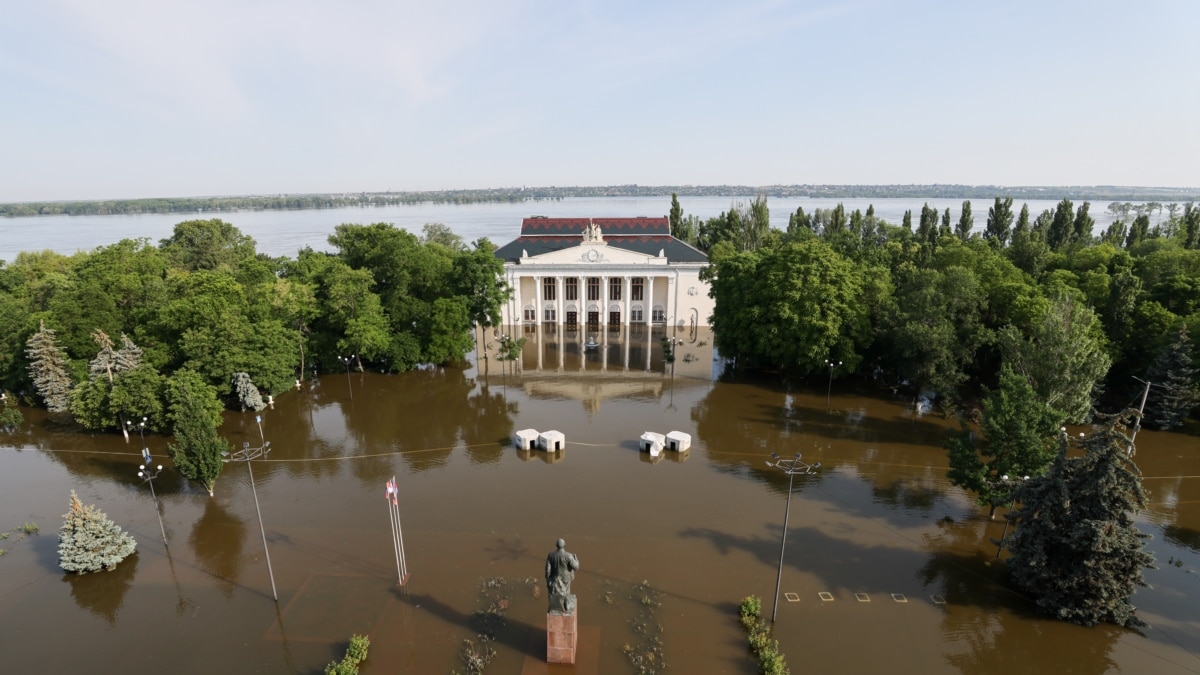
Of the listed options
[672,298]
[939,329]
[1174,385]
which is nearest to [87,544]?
[939,329]

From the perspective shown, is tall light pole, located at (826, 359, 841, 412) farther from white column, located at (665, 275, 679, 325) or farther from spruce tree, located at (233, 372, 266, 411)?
spruce tree, located at (233, 372, 266, 411)

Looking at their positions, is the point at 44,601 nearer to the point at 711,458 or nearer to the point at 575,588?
the point at 575,588

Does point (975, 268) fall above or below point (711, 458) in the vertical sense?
above

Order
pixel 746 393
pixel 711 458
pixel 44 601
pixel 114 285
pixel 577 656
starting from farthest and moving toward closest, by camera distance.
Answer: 1. pixel 746 393
2. pixel 114 285
3. pixel 711 458
4. pixel 44 601
5. pixel 577 656

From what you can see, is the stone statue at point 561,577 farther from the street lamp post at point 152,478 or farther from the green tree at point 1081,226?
the green tree at point 1081,226

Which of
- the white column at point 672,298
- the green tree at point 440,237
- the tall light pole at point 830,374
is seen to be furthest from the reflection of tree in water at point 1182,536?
the green tree at point 440,237

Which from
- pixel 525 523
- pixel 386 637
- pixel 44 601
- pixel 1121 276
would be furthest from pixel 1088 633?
pixel 44 601

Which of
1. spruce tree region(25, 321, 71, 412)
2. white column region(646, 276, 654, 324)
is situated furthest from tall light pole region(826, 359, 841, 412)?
spruce tree region(25, 321, 71, 412)

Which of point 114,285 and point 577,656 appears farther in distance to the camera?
point 114,285
